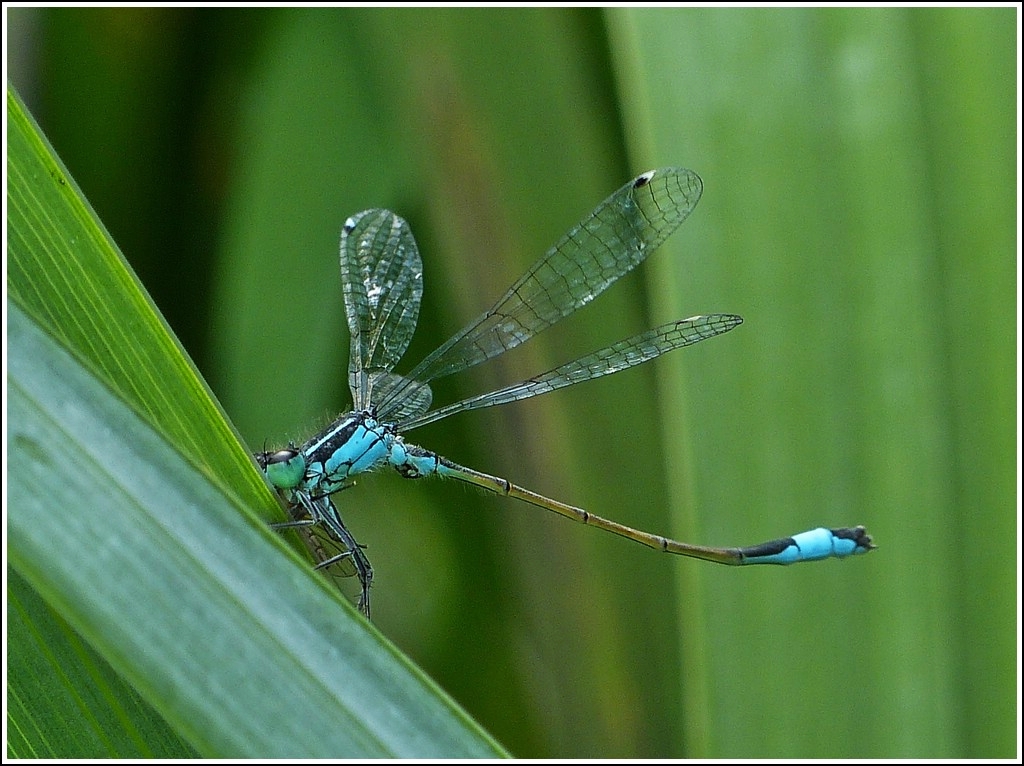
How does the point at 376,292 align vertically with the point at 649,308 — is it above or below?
above

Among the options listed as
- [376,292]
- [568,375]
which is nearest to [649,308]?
[568,375]

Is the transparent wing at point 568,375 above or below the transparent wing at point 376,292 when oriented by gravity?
below

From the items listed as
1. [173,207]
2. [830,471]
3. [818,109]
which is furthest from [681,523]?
[173,207]

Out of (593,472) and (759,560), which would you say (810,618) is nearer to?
(759,560)

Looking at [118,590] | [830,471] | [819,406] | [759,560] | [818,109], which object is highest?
[818,109]

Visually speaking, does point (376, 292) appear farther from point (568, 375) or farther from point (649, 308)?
point (649, 308)
